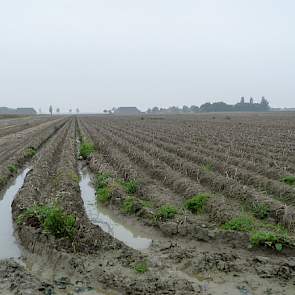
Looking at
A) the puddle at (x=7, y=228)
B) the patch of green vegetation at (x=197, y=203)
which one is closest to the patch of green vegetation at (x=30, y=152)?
the puddle at (x=7, y=228)

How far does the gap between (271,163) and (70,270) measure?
10196 mm

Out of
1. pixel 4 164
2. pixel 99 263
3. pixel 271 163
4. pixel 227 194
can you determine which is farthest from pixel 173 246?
pixel 4 164

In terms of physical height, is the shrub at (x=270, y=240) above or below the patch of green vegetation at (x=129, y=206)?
above

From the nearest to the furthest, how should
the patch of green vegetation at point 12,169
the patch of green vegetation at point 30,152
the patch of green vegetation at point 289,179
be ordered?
the patch of green vegetation at point 289,179
the patch of green vegetation at point 12,169
the patch of green vegetation at point 30,152

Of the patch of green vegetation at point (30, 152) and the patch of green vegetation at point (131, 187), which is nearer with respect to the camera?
the patch of green vegetation at point (131, 187)

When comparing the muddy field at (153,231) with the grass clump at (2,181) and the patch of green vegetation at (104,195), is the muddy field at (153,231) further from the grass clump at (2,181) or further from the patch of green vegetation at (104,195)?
the grass clump at (2,181)

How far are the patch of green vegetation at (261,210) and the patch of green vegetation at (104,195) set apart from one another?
4.23 m

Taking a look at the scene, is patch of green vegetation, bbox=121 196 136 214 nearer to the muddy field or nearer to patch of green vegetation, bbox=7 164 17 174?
the muddy field

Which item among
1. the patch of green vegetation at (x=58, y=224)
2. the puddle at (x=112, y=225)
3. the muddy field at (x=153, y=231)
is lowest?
the puddle at (x=112, y=225)

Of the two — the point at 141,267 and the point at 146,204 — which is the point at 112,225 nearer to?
the point at 146,204

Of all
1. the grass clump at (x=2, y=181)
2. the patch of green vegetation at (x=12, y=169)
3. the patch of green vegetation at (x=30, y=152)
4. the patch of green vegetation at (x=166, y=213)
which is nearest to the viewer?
the patch of green vegetation at (x=166, y=213)

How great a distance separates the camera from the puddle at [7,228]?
8205 mm

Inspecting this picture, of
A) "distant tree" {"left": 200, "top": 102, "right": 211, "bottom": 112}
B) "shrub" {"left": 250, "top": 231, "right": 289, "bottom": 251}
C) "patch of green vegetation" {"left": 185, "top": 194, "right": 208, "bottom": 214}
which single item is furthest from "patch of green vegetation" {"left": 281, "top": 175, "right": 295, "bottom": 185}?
"distant tree" {"left": 200, "top": 102, "right": 211, "bottom": 112}

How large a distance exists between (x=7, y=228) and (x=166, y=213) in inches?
152
